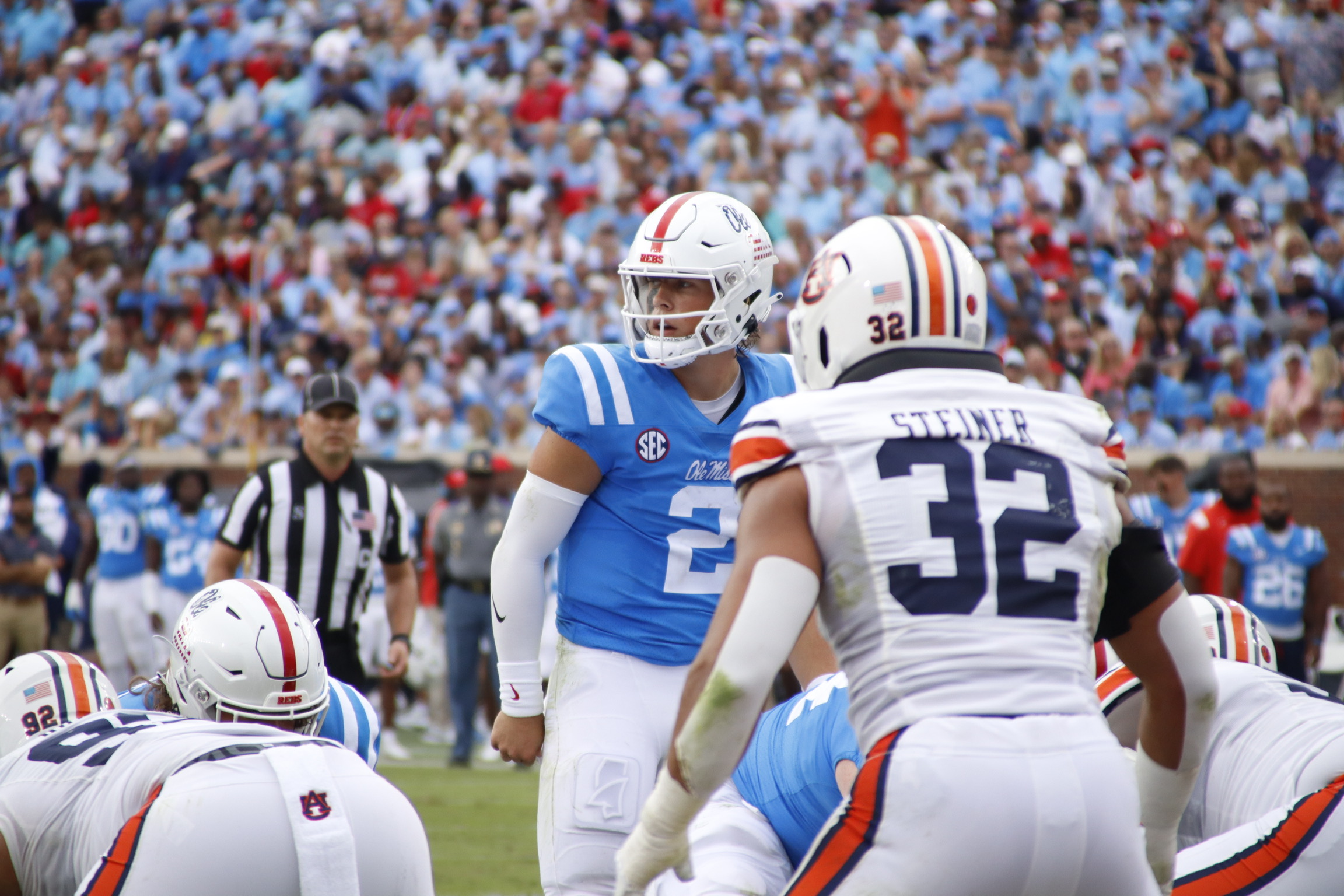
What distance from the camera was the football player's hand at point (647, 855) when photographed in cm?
213

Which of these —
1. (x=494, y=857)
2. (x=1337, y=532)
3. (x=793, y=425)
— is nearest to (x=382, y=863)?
(x=793, y=425)

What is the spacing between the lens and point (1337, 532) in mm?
10242

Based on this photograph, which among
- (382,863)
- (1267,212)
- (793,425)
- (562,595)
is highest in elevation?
(1267,212)

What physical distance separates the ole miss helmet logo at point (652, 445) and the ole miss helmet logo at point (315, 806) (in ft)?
3.60

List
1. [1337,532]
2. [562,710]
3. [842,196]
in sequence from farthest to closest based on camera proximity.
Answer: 1. [842,196]
2. [1337,532]
3. [562,710]

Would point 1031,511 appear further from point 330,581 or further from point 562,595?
point 330,581

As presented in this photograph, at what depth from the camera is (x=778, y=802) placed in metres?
3.05

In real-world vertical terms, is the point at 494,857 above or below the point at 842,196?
below

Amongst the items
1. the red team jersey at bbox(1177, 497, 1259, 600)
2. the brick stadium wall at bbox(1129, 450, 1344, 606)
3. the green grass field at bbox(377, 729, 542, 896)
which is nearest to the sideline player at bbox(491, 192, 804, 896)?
the green grass field at bbox(377, 729, 542, 896)

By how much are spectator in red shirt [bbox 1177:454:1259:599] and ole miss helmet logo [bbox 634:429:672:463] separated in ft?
20.1

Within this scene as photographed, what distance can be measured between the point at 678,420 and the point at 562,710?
27.3 inches

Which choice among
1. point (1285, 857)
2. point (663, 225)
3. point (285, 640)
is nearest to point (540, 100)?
point (663, 225)

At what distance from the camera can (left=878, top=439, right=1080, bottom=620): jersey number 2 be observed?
210 cm

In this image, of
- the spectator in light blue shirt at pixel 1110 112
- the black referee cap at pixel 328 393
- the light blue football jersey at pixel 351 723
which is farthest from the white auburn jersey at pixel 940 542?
the spectator in light blue shirt at pixel 1110 112
